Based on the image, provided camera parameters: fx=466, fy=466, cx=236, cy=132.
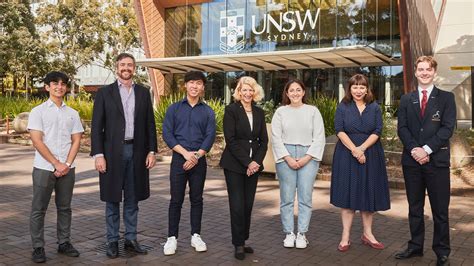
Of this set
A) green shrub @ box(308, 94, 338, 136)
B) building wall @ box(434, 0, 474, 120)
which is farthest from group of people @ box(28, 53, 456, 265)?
building wall @ box(434, 0, 474, 120)

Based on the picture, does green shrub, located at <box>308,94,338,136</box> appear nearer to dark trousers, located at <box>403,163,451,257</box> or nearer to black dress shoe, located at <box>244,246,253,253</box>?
dark trousers, located at <box>403,163,451,257</box>

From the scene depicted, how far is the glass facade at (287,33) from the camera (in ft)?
66.0

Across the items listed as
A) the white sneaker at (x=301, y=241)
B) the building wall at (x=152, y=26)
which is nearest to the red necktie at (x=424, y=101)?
the white sneaker at (x=301, y=241)

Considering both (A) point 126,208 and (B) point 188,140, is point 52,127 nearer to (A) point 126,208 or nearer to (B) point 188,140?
(A) point 126,208

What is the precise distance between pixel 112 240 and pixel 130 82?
5.14 ft

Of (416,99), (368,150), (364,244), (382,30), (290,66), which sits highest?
(382,30)

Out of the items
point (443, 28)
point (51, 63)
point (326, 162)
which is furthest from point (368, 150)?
point (51, 63)

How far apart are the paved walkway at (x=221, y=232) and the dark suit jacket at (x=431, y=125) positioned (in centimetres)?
105

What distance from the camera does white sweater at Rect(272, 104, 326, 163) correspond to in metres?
4.81

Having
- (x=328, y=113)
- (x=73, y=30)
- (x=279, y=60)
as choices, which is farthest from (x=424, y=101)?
(x=73, y=30)

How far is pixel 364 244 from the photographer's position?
5.05 metres

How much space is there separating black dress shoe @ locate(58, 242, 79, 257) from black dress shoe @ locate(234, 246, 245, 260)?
1.54m

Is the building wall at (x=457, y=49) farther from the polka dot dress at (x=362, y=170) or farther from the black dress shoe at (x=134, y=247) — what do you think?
the black dress shoe at (x=134, y=247)

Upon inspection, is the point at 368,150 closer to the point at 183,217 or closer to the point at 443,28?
the point at 183,217
